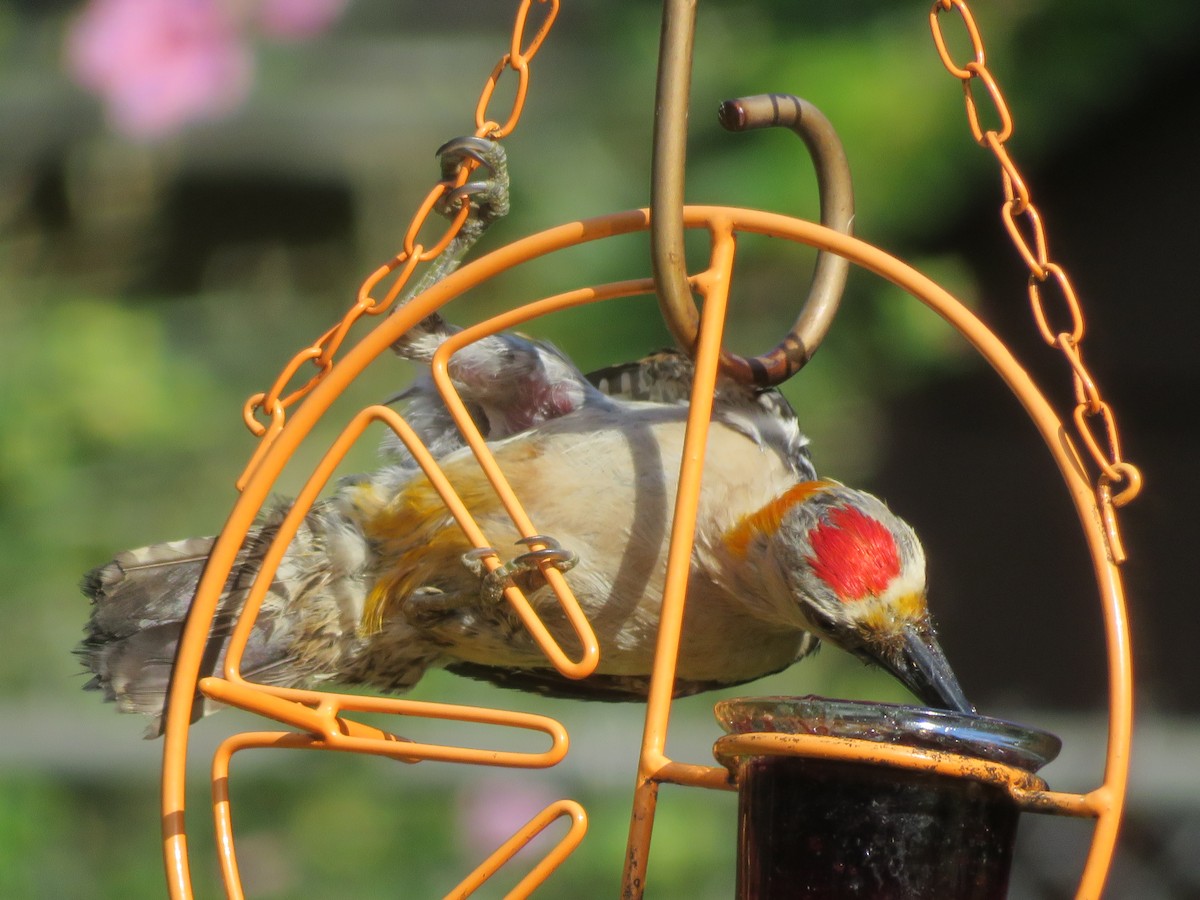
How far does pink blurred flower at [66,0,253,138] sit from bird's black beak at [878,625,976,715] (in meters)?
3.30

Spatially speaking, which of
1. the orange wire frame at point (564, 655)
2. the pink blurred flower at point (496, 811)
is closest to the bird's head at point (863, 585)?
the orange wire frame at point (564, 655)

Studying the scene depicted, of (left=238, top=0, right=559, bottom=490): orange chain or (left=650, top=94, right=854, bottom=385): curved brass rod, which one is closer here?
(left=238, top=0, right=559, bottom=490): orange chain

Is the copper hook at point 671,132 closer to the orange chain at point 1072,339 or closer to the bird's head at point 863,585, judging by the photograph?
the orange chain at point 1072,339

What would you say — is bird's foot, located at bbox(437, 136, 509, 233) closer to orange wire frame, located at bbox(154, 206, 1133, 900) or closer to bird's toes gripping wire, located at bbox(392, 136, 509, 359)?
bird's toes gripping wire, located at bbox(392, 136, 509, 359)

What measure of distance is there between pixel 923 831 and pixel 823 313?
962 millimetres

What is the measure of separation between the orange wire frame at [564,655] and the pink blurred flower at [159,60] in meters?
3.09

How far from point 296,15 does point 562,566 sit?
10.6ft

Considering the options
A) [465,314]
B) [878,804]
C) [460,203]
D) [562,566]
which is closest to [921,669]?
[562,566]

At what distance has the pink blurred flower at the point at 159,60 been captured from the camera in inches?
186

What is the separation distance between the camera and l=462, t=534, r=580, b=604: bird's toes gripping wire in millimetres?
1980

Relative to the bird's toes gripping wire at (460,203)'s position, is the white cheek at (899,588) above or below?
below

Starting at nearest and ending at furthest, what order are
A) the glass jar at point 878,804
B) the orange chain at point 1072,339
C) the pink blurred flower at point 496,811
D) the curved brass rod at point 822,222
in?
the glass jar at point 878,804 < the orange chain at point 1072,339 < the curved brass rod at point 822,222 < the pink blurred flower at point 496,811

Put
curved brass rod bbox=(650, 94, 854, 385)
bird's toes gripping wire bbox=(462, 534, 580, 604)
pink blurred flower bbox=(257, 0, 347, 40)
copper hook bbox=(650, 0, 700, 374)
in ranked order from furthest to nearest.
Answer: pink blurred flower bbox=(257, 0, 347, 40) < curved brass rod bbox=(650, 94, 854, 385) < bird's toes gripping wire bbox=(462, 534, 580, 604) < copper hook bbox=(650, 0, 700, 374)

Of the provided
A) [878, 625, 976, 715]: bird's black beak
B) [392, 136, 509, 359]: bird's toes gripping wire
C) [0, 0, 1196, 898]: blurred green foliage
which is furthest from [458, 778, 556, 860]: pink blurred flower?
[878, 625, 976, 715]: bird's black beak
